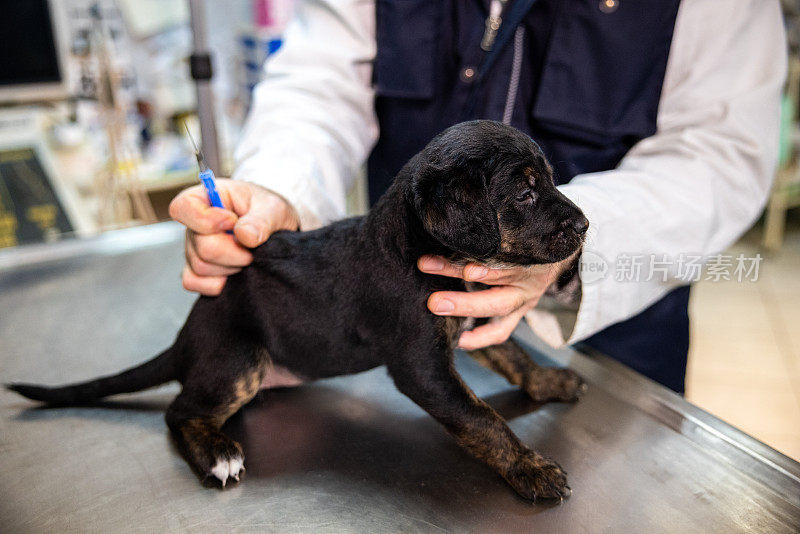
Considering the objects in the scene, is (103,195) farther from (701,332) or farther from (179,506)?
(701,332)

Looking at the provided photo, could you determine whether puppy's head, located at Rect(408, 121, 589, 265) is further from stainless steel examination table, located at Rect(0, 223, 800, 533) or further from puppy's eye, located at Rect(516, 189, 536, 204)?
stainless steel examination table, located at Rect(0, 223, 800, 533)

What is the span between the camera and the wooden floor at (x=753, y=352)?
3.18 meters

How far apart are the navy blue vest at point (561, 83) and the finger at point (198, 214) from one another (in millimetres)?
372

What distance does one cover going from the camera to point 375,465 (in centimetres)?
121

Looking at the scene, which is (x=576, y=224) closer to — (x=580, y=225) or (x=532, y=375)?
(x=580, y=225)

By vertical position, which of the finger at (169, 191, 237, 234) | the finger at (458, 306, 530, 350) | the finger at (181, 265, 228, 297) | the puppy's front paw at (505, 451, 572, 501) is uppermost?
the finger at (169, 191, 237, 234)

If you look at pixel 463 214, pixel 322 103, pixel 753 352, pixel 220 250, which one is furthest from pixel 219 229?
pixel 753 352

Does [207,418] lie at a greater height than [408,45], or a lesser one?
lesser

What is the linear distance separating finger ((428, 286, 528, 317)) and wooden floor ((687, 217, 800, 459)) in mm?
1870

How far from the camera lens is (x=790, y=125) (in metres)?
5.28

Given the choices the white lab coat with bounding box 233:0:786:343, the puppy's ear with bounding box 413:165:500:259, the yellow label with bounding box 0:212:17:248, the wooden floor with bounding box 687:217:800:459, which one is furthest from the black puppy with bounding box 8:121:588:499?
the yellow label with bounding box 0:212:17:248

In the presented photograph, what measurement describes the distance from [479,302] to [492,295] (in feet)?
0.13

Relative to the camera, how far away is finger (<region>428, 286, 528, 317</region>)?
1193mm

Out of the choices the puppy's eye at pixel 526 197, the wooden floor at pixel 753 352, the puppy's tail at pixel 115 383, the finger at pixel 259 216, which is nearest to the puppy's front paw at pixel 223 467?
the puppy's tail at pixel 115 383
